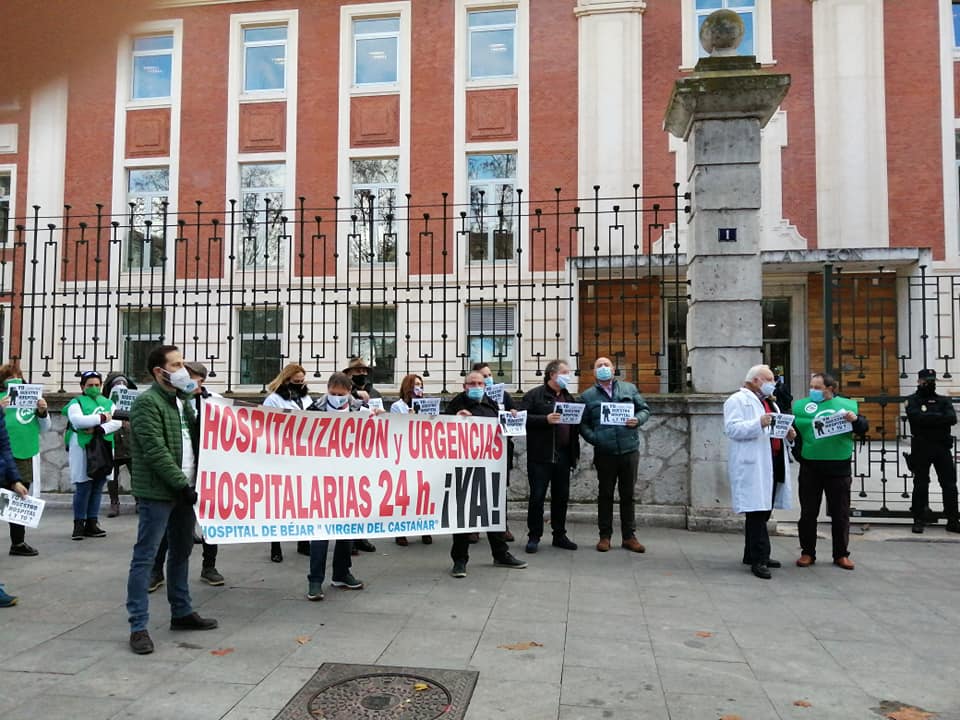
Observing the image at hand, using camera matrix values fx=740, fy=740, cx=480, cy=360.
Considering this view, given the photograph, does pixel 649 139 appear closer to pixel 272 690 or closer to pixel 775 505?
pixel 775 505

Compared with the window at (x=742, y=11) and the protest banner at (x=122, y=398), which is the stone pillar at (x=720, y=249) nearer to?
the protest banner at (x=122, y=398)

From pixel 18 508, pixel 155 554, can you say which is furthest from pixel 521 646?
pixel 18 508

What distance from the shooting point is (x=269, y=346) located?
2066 cm

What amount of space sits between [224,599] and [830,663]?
14.7 feet

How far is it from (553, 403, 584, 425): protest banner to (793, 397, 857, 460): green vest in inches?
87.2

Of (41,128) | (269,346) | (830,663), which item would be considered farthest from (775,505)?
(269,346)

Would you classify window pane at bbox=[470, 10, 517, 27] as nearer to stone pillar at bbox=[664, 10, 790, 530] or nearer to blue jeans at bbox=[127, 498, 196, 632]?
stone pillar at bbox=[664, 10, 790, 530]

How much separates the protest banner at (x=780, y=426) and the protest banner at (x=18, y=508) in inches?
254

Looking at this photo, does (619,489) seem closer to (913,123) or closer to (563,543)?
(563,543)

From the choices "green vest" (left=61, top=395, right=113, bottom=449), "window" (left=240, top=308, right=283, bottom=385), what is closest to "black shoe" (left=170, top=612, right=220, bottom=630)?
"green vest" (left=61, top=395, right=113, bottom=449)

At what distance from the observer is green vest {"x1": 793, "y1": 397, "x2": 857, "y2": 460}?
7422mm

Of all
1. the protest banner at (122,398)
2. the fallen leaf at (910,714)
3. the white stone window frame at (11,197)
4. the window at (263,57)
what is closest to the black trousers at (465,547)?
the fallen leaf at (910,714)

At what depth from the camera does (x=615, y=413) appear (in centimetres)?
788

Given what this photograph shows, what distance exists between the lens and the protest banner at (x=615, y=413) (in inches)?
310
